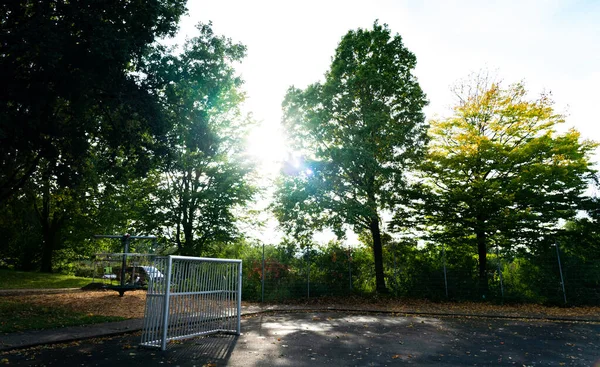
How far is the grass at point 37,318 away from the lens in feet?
29.9

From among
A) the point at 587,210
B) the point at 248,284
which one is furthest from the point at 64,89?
the point at 587,210

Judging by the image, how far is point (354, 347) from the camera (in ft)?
25.9

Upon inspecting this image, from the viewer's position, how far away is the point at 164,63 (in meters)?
11.6

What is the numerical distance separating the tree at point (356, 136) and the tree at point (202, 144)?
3.67m

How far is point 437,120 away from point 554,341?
13619 mm

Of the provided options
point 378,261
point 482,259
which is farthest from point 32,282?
point 482,259

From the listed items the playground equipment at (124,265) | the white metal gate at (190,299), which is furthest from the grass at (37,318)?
the white metal gate at (190,299)

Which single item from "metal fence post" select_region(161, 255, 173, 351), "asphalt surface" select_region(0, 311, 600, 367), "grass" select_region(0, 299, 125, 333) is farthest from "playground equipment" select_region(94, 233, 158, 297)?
"metal fence post" select_region(161, 255, 173, 351)

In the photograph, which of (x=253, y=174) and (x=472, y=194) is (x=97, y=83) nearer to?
(x=253, y=174)

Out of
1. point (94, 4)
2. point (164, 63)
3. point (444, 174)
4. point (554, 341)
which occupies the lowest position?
point (554, 341)

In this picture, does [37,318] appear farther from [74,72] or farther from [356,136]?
[356,136]

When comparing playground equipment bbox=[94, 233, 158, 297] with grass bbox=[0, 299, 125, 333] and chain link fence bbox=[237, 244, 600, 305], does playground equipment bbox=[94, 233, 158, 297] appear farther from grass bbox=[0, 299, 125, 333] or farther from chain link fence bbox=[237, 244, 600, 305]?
chain link fence bbox=[237, 244, 600, 305]

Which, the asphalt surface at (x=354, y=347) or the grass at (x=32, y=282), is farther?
the grass at (x=32, y=282)

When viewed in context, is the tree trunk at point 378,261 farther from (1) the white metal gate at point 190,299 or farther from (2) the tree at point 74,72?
(2) the tree at point 74,72
